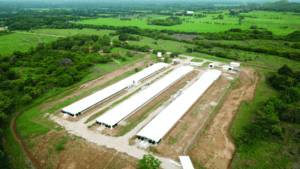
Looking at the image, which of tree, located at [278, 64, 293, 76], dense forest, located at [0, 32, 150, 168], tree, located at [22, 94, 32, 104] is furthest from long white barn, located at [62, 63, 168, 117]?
tree, located at [278, 64, 293, 76]

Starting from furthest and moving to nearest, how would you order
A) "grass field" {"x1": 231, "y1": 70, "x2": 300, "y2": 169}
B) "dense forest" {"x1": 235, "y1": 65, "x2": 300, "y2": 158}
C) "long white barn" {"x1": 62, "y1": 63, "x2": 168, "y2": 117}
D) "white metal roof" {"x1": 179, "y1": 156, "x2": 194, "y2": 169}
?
"long white barn" {"x1": 62, "y1": 63, "x2": 168, "y2": 117}
"dense forest" {"x1": 235, "y1": 65, "x2": 300, "y2": 158}
"grass field" {"x1": 231, "y1": 70, "x2": 300, "y2": 169}
"white metal roof" {"x1": 179, "y1": 156, "x2": 194, "y2": 169}

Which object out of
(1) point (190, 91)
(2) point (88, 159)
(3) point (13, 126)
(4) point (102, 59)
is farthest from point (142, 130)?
(4) point (102, 59)

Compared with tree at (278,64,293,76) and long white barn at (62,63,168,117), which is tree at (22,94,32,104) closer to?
long white barn at (62,63,168,117)

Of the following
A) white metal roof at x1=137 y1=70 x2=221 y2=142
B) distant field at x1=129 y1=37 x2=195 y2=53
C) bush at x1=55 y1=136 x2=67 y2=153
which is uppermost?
distant field at x1=129 y1=37 x2=195 y2=53

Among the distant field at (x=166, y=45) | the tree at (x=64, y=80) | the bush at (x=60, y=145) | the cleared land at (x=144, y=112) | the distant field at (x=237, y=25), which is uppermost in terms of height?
the distant field at (x=237, y=25)

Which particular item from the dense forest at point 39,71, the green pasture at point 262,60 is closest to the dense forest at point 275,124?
the green pasture at point 262,60

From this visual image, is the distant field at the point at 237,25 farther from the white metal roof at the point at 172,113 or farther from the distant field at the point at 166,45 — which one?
the white metal roof at the point at 172,113
